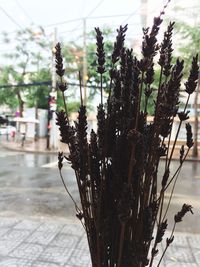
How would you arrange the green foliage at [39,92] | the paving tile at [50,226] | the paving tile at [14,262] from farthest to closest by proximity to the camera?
the green foliage at [39,92]
the paving tile at [50,226]
the paving tile at [14,262]

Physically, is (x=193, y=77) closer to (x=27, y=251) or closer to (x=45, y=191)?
(x=27, y=251)

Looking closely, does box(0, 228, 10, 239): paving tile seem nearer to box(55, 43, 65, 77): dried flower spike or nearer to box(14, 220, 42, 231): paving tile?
box(14, 220, 42, 231): paving tile

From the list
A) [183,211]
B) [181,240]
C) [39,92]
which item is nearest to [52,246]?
[181,240]

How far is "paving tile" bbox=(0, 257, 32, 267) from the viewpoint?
3.90 metres

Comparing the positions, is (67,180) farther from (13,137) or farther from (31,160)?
(13,137)

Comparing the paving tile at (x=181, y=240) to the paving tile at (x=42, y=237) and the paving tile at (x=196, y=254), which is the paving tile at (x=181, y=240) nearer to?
the paving tile at (x=196, y=254)

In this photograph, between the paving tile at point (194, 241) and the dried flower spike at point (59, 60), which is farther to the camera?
the paving tile at point (194, 241)

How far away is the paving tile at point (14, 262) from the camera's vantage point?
3896 mm

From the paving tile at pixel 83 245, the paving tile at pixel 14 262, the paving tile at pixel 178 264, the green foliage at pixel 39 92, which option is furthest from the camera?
the green foliage at pixel 39 92

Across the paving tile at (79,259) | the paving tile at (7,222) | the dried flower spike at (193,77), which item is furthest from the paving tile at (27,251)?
the dried flower spike at (193,77)

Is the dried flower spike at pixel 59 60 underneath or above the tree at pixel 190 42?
underneath

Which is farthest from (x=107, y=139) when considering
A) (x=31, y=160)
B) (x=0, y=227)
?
(x=31, y=160)

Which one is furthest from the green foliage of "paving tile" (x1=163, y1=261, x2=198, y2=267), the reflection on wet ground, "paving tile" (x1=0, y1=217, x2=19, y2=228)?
"paving tile" (x1=163, y1=261, x2=198, y2=267)

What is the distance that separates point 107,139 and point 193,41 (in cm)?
1632
